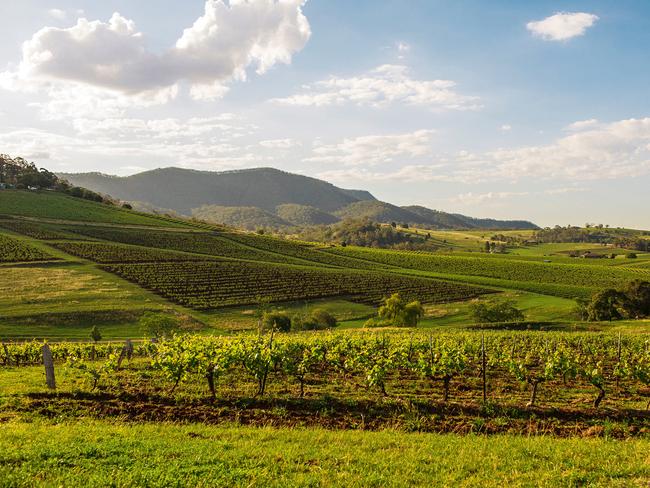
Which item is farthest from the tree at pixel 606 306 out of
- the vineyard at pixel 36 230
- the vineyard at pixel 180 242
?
the vineyard at pixel 36 230

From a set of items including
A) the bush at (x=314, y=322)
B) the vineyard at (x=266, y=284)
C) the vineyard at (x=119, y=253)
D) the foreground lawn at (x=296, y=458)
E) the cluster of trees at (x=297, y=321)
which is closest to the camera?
the foreground lawn at (x=296, y=458)

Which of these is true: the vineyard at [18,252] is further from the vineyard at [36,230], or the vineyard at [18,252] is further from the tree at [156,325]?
the tree at [156,325]

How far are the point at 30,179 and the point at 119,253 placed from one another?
356 feet

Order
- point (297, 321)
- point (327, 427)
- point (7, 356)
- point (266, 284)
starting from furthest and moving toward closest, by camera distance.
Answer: point (266, 284)
point (297, 321)
point (7, 356)
point (327, 427)

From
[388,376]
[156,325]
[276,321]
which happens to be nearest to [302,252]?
[276,321]

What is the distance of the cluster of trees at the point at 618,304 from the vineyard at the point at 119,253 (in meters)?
82.6

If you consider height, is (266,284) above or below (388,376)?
below

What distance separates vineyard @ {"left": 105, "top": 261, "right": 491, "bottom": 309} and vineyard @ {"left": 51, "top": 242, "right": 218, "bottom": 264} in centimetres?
625

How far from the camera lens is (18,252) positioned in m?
93.2

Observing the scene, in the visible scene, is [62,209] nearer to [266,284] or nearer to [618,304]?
[266,284]

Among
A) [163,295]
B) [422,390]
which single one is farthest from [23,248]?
[422,390]

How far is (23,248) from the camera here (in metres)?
96.7

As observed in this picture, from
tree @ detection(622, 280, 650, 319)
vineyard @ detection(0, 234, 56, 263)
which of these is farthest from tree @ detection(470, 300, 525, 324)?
vineyard @ detection(0, 234, 56, 263)

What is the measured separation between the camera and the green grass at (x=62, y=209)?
5408 inches
